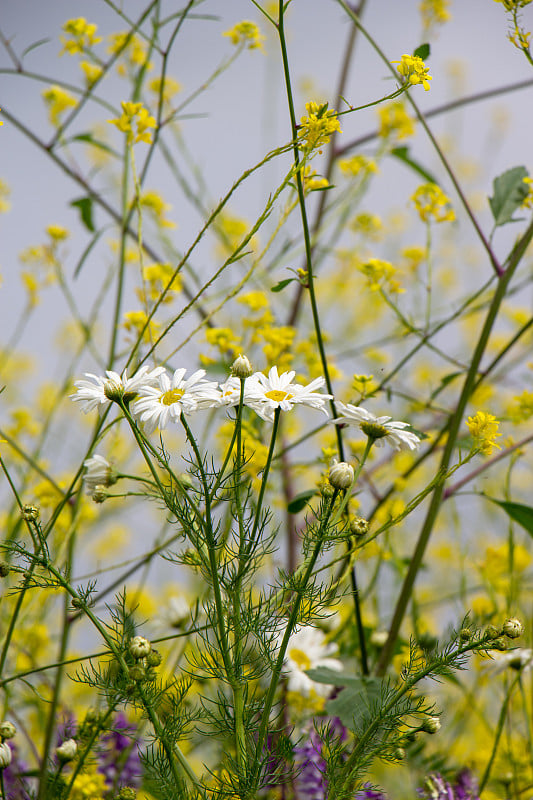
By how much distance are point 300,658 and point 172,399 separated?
1.16ft

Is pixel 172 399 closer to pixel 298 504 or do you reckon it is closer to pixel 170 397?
pixel 170 397

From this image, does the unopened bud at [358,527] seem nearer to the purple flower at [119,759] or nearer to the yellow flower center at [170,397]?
the yellow flower center at [170,397]

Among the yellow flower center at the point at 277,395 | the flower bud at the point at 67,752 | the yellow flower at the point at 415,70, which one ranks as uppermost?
the yellow flower at the point at 415,70

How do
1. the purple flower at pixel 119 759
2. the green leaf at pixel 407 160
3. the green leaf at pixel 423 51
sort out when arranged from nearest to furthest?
the green leaf at pixel 423 51, the purple flower at pixel 119 759, the green leaf at pixel 407 160

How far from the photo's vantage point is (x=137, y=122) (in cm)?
50

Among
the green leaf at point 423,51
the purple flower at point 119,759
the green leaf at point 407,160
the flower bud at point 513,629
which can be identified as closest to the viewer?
the flower bud at point 513,629

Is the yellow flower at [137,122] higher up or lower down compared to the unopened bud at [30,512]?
higher up

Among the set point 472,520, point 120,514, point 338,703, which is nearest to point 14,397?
point 120,514

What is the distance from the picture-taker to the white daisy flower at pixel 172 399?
323mm

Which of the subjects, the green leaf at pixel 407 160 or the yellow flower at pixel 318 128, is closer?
the yellow flower at pixel 318 128

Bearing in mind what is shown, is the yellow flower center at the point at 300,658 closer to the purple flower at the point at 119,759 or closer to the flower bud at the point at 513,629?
the purple flower at the point at 119,759

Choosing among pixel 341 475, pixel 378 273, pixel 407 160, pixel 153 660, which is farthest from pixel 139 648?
pixel 407 160

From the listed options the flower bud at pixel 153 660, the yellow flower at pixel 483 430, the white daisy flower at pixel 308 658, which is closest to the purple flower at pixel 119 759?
the white daisy flower at pixel 308 658

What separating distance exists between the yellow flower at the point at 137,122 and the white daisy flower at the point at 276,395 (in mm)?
220
